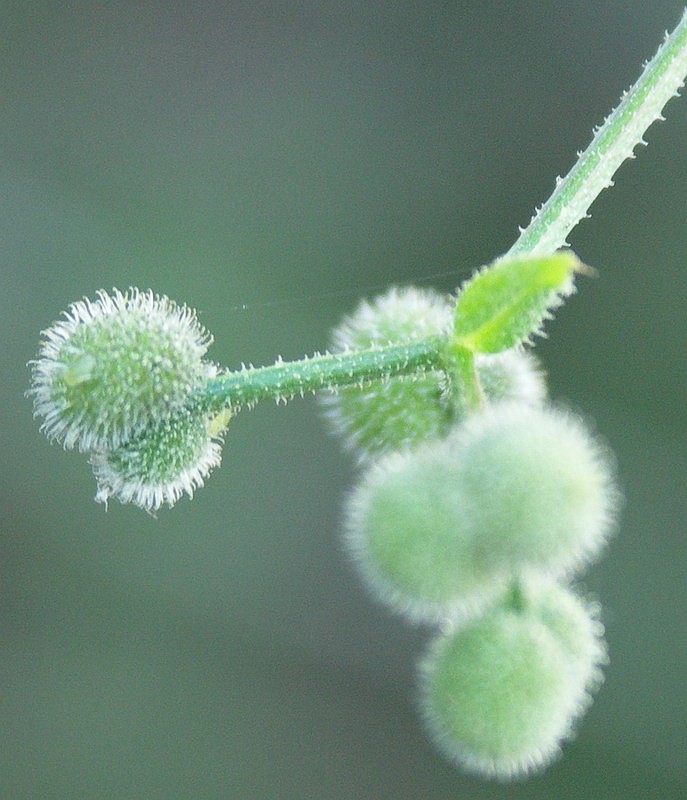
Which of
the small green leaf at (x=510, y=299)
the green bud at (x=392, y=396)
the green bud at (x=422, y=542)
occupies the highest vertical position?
the green bud at (x=392, y=396)

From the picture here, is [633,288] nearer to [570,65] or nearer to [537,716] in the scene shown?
[570,65]

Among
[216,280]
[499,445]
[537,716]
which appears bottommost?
[537,716]

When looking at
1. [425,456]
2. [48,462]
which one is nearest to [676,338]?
[48,462]

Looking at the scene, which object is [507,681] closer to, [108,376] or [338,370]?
[338,370]

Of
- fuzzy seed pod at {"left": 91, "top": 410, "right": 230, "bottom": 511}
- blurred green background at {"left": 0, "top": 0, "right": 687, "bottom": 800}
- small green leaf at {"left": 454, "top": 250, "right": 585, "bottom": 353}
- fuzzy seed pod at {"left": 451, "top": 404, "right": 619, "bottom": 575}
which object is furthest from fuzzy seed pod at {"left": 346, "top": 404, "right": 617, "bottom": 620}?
blurred green background at {"left": 0, "top": 0, "right": 687, "bottom": 800}

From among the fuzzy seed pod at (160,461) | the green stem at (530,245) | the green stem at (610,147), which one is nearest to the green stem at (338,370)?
the green stem at (530,245)

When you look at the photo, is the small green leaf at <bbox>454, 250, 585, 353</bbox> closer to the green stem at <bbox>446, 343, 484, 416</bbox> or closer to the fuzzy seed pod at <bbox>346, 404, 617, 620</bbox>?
the green stem at <bbox>446, 343, 484, 416</bbox>

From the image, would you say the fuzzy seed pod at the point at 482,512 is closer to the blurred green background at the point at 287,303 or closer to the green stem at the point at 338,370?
the green stem at the point at 338,370

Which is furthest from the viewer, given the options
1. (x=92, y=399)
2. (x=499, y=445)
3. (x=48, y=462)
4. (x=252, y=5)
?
(x=252, y=5)
